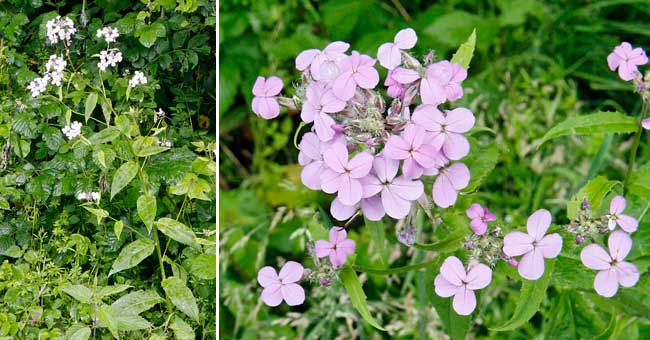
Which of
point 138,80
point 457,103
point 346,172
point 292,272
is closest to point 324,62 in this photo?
point 346,172

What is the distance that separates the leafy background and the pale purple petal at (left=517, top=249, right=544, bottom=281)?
708 millimetres

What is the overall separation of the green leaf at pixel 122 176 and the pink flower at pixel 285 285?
502 mm

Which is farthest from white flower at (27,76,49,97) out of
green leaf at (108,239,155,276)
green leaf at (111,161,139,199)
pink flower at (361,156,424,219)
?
pink flower at (361,156,424,219)

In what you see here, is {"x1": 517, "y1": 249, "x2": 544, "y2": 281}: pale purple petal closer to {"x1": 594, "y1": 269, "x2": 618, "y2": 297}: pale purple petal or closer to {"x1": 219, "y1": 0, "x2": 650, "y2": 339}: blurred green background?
{"x1": 594, "y1": 269, "x2": 618, "y2": 297}: pale purple petal

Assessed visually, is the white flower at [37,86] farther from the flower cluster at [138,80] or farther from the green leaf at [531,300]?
the green leaf at [531,300]

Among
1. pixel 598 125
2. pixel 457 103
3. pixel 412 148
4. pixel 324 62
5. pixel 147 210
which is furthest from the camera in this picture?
pixel 457 103

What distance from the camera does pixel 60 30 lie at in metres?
1.53

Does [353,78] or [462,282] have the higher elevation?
[353,78]

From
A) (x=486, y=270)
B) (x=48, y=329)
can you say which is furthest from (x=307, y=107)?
(x=48, y=329)

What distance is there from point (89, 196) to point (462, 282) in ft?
2.69

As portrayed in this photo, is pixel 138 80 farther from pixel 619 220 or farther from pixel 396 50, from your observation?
pixel 619 220

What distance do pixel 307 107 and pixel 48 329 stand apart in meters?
0.83

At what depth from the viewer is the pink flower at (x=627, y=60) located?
112cm

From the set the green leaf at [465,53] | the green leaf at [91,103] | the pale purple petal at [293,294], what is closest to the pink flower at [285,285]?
the pale purple petal at [293,294]
